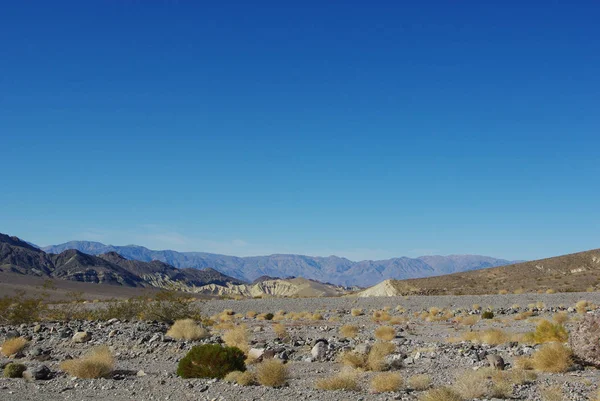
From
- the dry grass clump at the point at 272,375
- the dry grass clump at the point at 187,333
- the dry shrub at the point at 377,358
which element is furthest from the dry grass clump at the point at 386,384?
the dry grass clump at the point at 187,333

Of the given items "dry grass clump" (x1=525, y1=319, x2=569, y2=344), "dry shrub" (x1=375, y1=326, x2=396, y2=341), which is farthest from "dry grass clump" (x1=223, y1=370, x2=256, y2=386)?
"dry grass clump" (x1=525, y1=319, x2=569, y2=344)

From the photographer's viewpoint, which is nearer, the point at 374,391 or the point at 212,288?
the point at 374,391

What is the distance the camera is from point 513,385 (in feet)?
37.6

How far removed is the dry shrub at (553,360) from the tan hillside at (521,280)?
4015 centimetres

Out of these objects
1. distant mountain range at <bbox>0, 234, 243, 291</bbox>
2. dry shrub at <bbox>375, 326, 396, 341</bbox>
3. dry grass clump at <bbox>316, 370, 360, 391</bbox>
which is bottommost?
dry grass clump at <bbox>316, 370, 360, 391</bbox>

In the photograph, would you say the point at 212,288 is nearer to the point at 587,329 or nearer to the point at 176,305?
the point at 176,305

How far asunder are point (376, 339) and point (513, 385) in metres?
9.42

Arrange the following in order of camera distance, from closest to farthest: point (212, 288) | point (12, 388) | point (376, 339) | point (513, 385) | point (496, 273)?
point (513, 385) → point (12, 388) → point (376, 339) → point (496, 273) → point (212, 288)

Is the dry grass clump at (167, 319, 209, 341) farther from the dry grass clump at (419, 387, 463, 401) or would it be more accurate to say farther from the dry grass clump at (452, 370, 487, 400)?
the dry grass clump at (419, 387, 463, 401)

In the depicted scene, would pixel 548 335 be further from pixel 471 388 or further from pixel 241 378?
pixel 241 378

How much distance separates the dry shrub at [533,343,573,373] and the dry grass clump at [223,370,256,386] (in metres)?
6.95

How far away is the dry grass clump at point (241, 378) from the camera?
12.5 m

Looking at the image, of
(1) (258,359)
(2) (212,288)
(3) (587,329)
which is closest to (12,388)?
(1) (258,359)

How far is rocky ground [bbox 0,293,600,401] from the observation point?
11672 mm
